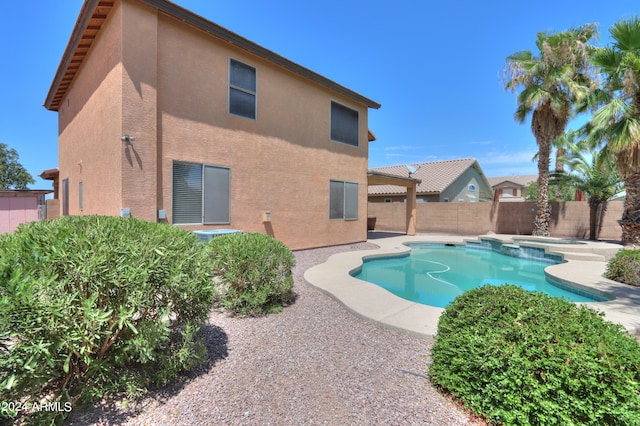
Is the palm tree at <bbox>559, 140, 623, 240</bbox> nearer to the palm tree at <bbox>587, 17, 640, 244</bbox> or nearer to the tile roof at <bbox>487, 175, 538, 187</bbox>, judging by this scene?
the palm tree at <bbox>587, 17, 640, 244</bbox>

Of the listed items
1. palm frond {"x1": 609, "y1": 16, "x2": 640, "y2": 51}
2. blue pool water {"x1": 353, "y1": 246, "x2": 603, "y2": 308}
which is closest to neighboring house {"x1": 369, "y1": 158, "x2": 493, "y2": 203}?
blue pool water {"x1": 353, "y1": 246, "x2": 603, "y2": 308}

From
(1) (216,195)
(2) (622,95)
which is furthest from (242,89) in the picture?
(2) (622,95)

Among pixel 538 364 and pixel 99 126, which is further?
pixel 99 126

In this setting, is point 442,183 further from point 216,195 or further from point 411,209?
point 216,195

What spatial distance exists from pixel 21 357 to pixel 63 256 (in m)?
0.73

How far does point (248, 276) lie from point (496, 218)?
19098 millimetres

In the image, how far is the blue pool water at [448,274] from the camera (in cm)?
776

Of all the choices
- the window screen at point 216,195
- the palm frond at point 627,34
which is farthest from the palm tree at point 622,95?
the window screen at point 216,195

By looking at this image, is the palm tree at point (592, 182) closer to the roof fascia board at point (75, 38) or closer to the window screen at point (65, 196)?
the roof fascia board at point (75, 38)

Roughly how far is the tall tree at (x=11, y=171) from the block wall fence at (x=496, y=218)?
39184 millimetres

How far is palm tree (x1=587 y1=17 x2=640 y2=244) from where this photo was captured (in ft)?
27.4

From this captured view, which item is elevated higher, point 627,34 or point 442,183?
point 627,34

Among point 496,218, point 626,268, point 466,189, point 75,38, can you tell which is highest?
point 75,38

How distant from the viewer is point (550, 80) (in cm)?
1423
